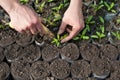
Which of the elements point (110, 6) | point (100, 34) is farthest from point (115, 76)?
point (110, 6)

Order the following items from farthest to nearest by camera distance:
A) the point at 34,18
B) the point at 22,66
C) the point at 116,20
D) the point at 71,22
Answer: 1. the point at 116,20
2. the point at 22,66
3. the point at 71,22
4. the point at 34,18

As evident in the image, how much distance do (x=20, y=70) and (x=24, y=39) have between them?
0.28 m

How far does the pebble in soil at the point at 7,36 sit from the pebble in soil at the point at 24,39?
0.14 feet

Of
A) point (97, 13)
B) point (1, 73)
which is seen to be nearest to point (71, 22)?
point (97, 13)

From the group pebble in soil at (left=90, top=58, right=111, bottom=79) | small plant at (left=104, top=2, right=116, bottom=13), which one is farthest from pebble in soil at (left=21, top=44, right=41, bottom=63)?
small plant at (left=104, top=2, right=116, bottom=13)

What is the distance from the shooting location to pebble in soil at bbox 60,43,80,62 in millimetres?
2145

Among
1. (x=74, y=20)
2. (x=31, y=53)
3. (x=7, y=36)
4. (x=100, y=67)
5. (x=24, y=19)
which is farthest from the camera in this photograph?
(x=7, y=36)

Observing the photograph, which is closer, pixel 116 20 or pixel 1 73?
pixel 1 73

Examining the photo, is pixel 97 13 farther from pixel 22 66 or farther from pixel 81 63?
pixel 22 66

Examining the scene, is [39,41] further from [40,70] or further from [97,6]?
[97,6]

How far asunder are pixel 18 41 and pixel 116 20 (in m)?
0.85

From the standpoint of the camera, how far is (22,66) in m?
2.15

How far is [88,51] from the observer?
218cm

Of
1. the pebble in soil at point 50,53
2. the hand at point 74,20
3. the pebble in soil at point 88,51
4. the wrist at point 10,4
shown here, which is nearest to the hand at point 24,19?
the wrist at point 10,4
